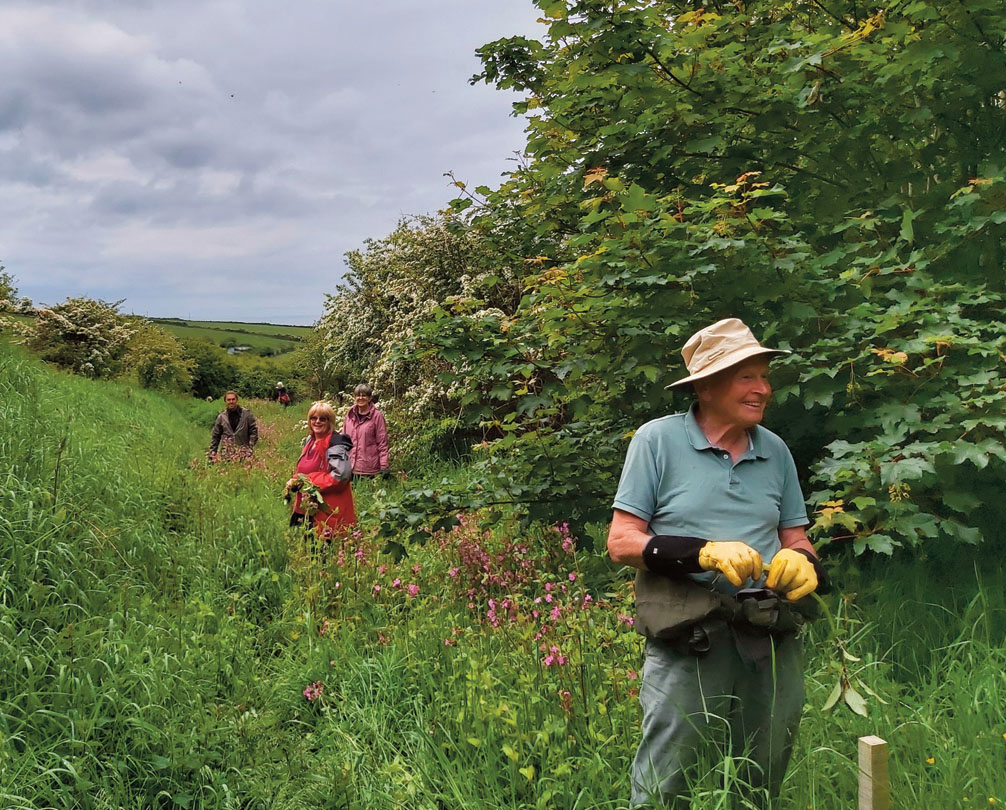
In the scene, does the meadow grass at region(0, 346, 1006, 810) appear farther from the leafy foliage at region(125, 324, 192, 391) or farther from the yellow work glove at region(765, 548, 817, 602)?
the leafy foliage at region(125, 324, 192, 391)

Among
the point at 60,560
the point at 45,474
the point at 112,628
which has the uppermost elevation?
the point at 45,474

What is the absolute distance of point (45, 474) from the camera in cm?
516

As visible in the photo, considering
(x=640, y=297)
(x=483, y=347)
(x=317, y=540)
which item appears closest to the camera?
(x=640, y=297)

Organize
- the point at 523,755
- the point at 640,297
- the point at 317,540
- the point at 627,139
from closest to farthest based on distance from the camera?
the point at 523,755 < the point at 640,297 < the point at 627,139 < the point at 317,540

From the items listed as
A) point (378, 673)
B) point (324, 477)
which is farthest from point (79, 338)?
point (378, 673)

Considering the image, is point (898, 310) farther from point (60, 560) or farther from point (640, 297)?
point (60, 560)

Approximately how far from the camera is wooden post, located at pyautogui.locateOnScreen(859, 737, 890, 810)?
157cm

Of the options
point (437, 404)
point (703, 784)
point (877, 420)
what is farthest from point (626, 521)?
point (437, 404)

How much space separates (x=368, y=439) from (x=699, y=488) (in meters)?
6.67

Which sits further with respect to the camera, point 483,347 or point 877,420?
point 483,347

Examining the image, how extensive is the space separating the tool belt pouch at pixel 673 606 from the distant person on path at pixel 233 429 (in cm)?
860

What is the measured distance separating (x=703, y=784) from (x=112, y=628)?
3.33 metres

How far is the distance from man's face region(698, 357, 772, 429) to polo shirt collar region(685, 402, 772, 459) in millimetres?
73

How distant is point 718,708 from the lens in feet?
6.68
